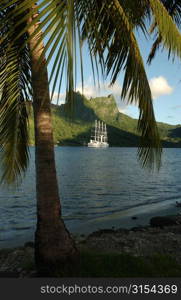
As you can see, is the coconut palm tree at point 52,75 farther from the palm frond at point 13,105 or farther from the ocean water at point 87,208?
the ocean water at point 87,208

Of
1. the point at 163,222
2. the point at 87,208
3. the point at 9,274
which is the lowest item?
→ the point at 87,208

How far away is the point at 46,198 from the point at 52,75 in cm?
317

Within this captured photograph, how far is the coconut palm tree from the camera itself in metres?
2.78

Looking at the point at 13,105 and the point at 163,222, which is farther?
the point at 163,222

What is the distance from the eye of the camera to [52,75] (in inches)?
85.9

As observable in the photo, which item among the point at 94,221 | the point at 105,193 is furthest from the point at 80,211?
the point at 105,193

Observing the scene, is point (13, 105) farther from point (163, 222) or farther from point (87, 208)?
point (87, 208)

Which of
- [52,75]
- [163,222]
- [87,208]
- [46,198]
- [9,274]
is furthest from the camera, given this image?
[87,208]

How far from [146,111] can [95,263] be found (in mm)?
3317

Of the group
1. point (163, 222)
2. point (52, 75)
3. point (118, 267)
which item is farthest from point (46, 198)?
point (163, 222)

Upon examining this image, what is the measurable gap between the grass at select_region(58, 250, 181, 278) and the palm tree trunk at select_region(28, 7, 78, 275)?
335 millimetres

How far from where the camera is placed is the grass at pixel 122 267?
522 centimetres

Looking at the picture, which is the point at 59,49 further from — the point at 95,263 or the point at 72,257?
the point at 95,263

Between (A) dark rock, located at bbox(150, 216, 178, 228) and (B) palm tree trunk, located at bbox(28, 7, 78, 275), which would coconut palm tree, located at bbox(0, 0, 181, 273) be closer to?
(B) palm tree trunk, located at bbox(28, 7, 78, 275)
